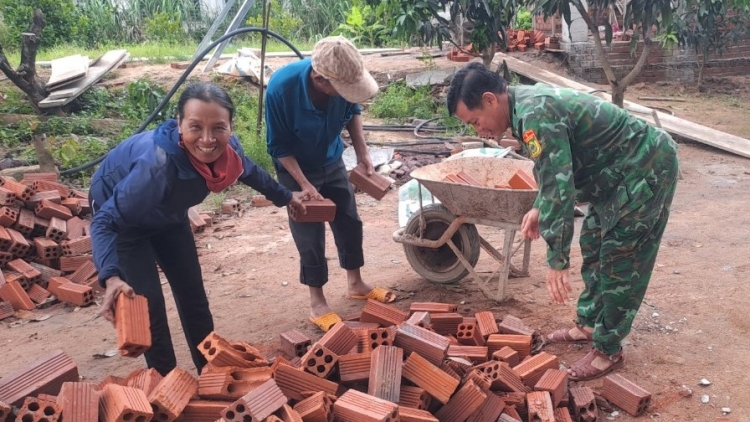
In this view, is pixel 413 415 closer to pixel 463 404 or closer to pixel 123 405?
pixel 463 404

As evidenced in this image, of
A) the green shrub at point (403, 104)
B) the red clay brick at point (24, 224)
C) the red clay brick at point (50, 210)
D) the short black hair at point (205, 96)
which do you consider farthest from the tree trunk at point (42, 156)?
the green shrub at point (403, 104)

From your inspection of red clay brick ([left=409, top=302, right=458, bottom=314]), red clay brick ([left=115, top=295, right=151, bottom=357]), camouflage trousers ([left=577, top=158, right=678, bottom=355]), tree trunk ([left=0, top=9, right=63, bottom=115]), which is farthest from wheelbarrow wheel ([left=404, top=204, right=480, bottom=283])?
tree trunk ([left=0, top=9, right=63, bottom=115])

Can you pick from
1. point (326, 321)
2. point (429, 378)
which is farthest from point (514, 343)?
point (326, 321)

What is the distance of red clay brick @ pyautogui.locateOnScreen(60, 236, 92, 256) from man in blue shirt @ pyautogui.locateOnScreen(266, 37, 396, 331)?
8.14 ft

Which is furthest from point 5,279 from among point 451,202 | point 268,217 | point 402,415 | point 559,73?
point 559,73

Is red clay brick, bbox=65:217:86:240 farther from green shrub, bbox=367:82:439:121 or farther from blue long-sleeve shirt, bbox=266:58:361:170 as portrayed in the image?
green shrub, bbox=367:82:439:121

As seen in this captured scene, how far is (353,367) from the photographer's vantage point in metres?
3.21

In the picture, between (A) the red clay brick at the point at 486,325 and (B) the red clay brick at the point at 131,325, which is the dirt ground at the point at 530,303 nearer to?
(A) the red clay brick at the point at 486,325

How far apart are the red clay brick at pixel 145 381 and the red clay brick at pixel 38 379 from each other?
0.27 meters

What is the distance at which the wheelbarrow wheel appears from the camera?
497 centimetres

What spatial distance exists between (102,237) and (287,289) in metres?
2.60

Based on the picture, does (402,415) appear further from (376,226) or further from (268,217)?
(268,217)

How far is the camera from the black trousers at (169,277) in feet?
10.7

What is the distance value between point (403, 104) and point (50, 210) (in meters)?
6.48
